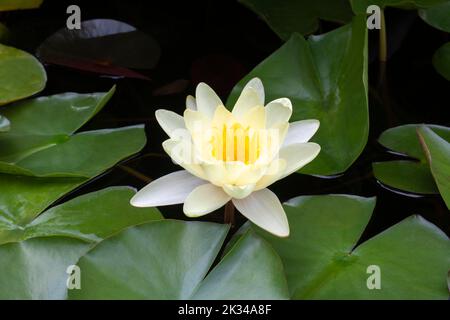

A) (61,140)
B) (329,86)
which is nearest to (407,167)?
(329,86)

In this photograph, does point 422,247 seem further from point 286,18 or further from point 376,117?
point 286,18

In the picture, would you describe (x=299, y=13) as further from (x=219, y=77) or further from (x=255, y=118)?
(x=255, y=118)

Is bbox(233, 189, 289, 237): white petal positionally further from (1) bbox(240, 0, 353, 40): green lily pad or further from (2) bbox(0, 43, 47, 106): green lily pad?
(1) bbox(240, 0, 353, 40): green lily pad

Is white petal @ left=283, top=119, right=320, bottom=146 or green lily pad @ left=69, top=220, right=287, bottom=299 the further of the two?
white petal @ left=283, top=119, right=320, bottom=146

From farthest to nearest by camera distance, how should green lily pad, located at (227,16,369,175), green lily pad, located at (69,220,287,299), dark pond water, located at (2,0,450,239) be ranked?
dark pond water, located at (2,0,450,239) → green lily pad, located at (227,16,369,175) → green lily pad, located at (69,220,287,299)

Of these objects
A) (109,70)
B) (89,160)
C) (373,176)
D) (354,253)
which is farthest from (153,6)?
(354,253)

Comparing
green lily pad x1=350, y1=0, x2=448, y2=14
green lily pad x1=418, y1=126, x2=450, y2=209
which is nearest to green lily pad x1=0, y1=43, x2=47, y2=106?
green lily pad x1=350, y1=0, x2=448, y2=14
